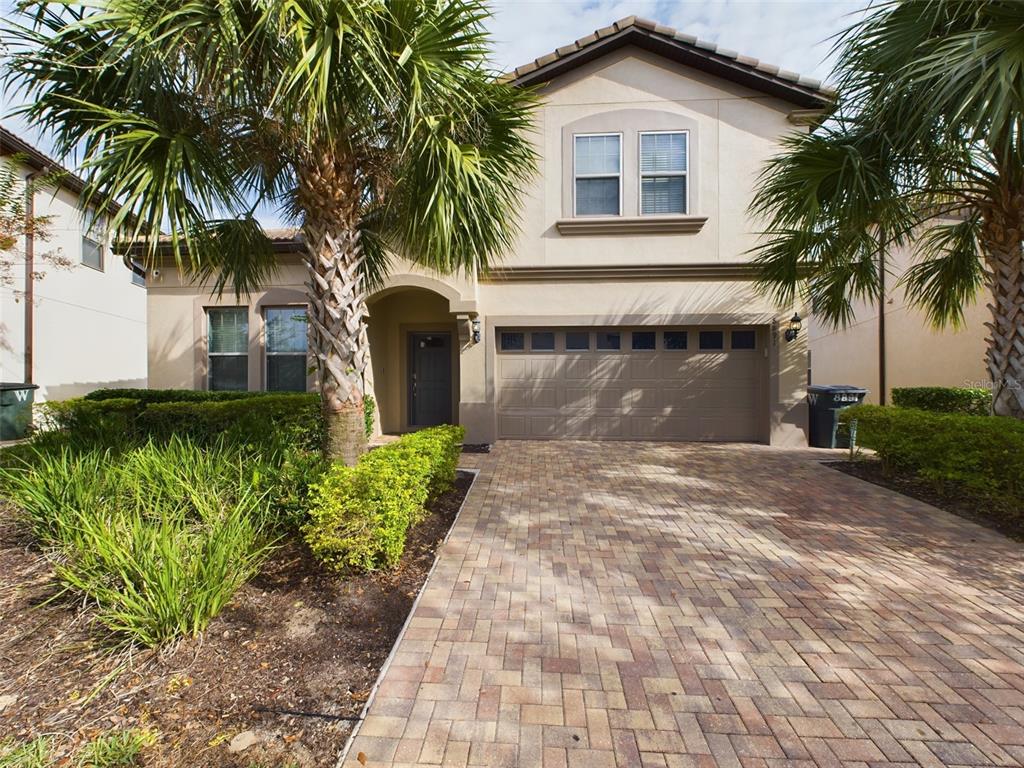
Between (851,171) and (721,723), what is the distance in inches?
248

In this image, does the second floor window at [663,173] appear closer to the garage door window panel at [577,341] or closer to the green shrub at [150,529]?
the garage door window panel at [577,341]

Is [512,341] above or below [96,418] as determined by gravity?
above

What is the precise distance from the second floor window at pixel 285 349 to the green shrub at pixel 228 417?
216cm

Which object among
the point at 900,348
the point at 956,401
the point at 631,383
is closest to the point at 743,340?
the point at 631,383

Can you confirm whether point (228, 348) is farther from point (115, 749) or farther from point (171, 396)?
point (115, 749)

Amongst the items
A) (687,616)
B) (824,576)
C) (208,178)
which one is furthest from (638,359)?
(208,178)

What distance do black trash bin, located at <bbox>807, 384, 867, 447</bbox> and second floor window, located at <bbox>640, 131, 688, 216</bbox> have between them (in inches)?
194

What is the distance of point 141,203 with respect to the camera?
3.68 m

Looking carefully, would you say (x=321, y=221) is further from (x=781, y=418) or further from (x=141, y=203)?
(x=781, y=418)

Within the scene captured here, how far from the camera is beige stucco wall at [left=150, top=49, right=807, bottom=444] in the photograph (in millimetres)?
9414

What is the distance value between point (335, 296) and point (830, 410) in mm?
9800

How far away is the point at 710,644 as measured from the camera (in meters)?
2.88

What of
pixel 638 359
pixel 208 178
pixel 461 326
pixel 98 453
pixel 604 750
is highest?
pixel 208 178

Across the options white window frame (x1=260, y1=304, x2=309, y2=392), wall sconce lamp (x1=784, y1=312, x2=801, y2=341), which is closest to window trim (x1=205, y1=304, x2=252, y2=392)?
white window frame (x1=260, y1=304, x2=309, y2=392)
